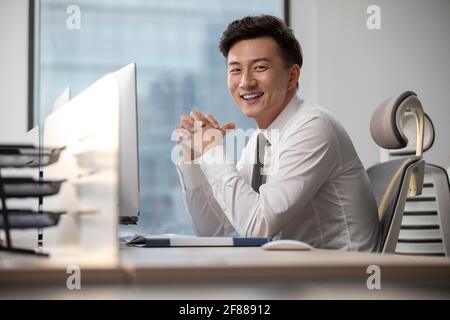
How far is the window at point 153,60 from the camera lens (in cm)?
432

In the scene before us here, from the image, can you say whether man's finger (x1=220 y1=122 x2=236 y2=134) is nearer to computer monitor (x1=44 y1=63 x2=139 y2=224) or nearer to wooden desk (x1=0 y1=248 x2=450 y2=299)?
computer monitor (x1=44 y1=63 x2=139 y2=224)

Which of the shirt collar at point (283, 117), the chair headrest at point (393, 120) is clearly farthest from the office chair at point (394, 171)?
the shirt collar at point (283, 117)

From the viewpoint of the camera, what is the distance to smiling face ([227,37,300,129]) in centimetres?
207

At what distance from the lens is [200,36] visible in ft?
14.7

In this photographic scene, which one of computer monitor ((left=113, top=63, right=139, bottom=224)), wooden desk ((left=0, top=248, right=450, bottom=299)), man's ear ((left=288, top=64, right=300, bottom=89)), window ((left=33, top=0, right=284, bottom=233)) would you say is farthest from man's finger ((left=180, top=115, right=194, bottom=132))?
window ((left=33, top=0, right=284, bottom=233))

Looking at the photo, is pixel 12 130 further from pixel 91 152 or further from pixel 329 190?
pixel 91 152

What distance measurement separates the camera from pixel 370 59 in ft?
15.0

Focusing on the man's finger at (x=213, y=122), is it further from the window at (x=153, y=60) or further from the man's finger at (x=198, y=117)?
the window at (x=153, y=60)

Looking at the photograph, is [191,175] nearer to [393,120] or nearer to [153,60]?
[393,120]

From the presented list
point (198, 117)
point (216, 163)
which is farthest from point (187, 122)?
point (216, 163)

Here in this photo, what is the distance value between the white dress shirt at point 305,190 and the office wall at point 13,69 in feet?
8.34

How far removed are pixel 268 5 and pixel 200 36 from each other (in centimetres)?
54

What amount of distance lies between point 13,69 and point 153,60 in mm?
923

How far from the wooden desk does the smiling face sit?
1330 millimetres
